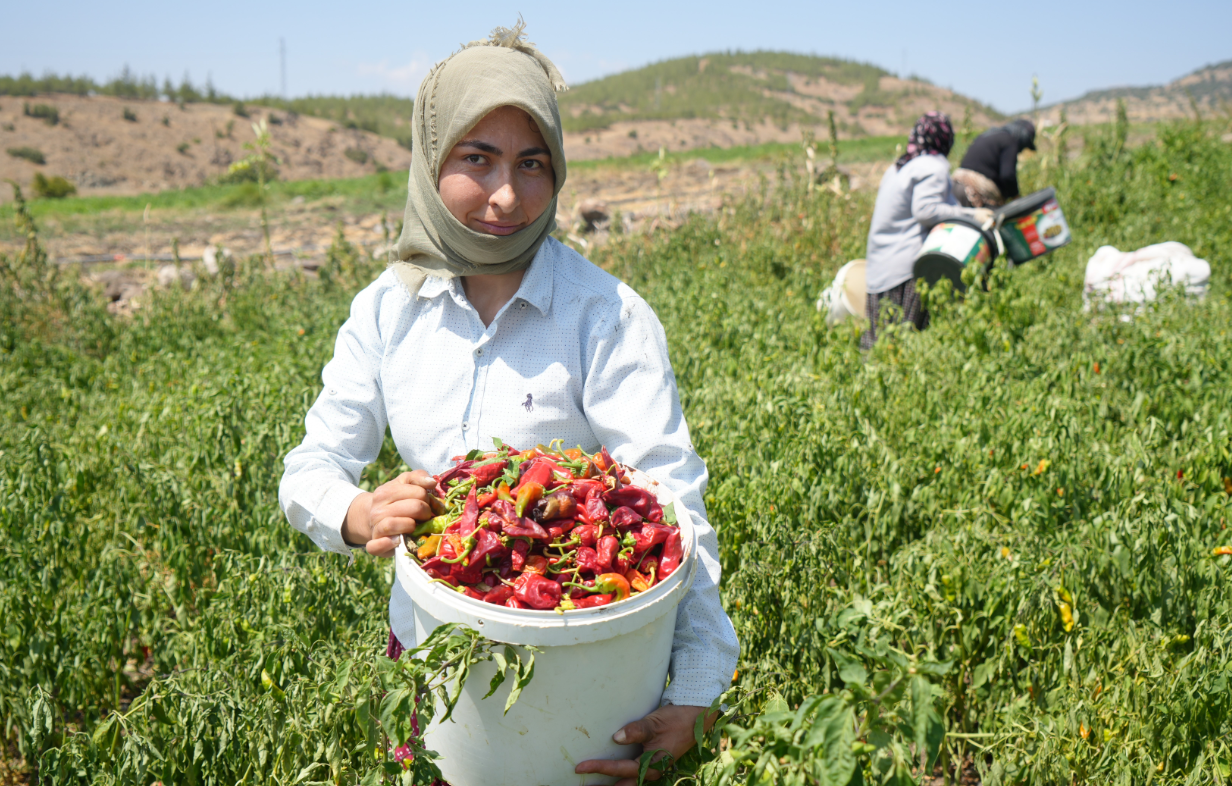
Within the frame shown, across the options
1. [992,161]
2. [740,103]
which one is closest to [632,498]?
[992,161]

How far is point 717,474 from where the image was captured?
2914 mm

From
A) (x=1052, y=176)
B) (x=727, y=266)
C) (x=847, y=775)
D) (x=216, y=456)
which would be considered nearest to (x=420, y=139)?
(x=847, y=775)

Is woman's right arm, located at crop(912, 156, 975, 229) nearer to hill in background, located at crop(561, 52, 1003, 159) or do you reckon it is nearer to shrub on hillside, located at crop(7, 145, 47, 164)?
shrub on hillside, located at crop(7, 145, 47, 164)

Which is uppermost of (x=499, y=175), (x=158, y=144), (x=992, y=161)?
(x=158, y=144)

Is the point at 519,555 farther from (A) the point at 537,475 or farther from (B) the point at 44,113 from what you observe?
(B) the point at 44,113

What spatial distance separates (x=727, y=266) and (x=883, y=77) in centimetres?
9729

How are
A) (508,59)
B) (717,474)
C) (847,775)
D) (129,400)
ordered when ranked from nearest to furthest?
(847,775)
(508,59)
(717,474)
(129,400)

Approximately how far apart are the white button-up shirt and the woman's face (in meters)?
0.12

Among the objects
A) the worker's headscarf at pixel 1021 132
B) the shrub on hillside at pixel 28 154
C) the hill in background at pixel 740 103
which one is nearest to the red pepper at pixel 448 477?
the worker's headscarf at pixel 1021 132

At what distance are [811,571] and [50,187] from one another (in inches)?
1390

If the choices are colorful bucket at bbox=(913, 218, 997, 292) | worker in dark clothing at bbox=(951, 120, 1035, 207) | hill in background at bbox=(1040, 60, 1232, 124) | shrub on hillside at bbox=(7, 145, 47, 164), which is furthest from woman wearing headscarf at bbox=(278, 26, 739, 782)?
hill in background at bbox=(1040, 60, 1232, 124)

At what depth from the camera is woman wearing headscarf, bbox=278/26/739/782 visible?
149 centimetres

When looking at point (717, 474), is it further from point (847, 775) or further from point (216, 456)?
point (847, 775)

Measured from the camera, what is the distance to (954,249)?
196 inches
